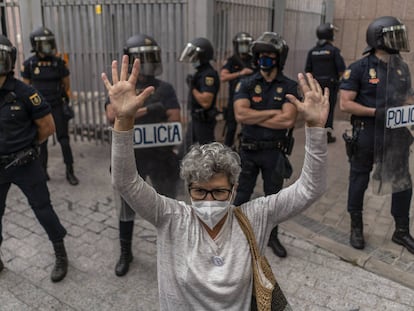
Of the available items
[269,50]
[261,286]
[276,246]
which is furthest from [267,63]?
[261,286]

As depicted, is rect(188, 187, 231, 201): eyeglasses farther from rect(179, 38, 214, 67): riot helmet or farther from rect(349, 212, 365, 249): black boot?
rect(179, 38, 214, 67): riot helmet

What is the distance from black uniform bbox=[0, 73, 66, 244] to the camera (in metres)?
3.46

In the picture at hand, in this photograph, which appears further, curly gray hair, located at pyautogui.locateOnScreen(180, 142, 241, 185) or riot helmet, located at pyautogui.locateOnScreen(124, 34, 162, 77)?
riot helmet, located at pyautogui.locateOnScreen(124, 34, 162, 77)

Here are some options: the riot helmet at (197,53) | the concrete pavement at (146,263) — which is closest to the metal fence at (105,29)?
the riot helmet at (197,53)

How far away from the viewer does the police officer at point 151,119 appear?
12.3 feet

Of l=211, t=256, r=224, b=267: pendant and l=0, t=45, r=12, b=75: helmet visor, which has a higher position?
l=0, t=45, r=12, b=75: helmet visor

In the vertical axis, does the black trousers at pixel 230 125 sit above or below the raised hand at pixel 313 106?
below

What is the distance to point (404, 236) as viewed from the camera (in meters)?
4.28

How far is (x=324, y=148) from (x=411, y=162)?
8.28 feet

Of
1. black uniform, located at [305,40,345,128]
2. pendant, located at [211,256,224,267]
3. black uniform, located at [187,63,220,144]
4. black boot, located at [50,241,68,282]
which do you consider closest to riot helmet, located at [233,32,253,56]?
black uniform, located at [305,40,345,128]

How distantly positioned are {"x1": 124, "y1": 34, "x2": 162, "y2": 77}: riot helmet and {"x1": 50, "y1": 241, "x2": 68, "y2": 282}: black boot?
5.40ft

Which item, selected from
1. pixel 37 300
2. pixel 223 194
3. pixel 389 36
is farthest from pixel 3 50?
pixel 389 36

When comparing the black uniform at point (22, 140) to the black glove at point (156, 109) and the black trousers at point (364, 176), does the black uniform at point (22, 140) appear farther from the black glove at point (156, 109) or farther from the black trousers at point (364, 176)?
the black trousers at point (364, 176)

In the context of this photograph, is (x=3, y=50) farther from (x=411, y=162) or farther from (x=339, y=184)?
(x=339, y=184)
